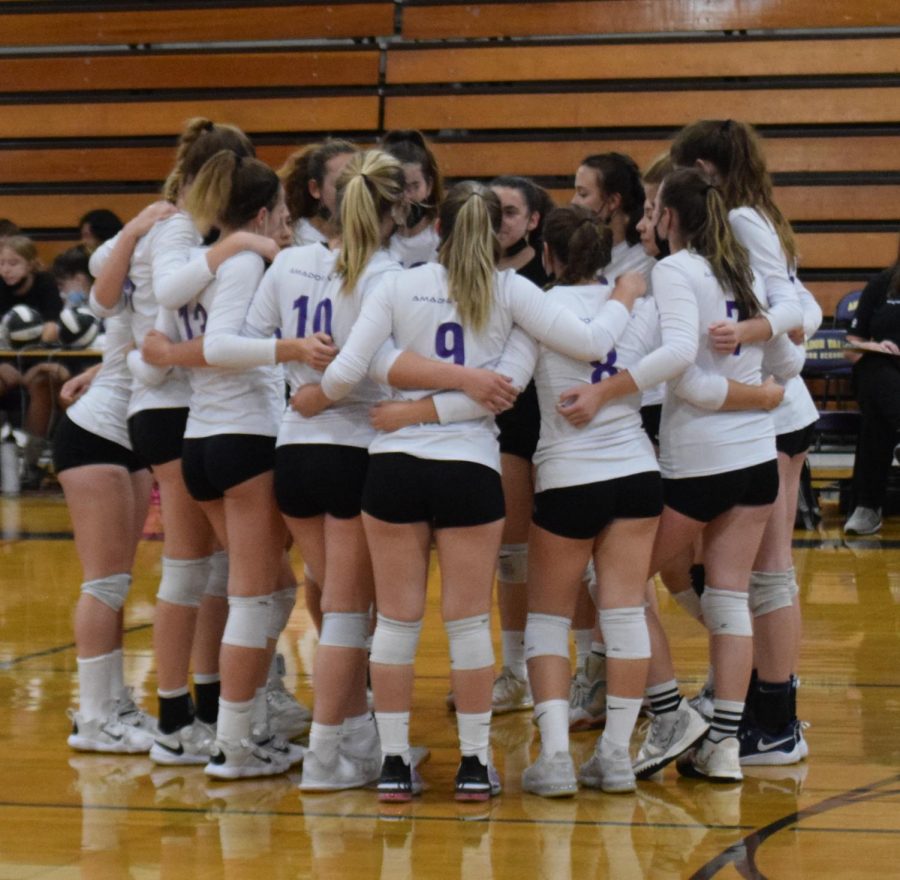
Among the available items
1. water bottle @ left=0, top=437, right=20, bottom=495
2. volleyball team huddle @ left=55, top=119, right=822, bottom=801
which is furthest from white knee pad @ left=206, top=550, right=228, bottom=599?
water bottle @ left=0, top=437, right=20, bottom=495

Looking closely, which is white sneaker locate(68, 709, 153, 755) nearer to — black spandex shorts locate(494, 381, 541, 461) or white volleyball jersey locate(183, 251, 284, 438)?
white volleyball jersey locate(183, 251, 284, 438)

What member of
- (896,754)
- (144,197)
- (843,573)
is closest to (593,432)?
(896,754)

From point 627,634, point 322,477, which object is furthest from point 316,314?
point 627,634

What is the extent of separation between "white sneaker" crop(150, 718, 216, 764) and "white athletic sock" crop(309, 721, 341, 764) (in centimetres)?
36

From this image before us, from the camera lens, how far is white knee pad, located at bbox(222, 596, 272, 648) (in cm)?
331

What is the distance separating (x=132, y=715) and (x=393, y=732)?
0.92m

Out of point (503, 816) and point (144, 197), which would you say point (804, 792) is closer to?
point (503, 816)

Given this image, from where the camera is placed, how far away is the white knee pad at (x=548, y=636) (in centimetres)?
320

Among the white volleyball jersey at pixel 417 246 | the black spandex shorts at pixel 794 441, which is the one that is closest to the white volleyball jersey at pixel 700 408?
the black spandex shorts at pixel 794 441

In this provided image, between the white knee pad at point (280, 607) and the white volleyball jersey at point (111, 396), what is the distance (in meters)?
0.52

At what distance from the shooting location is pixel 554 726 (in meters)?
3.17

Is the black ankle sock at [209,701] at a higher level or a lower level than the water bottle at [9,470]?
higher

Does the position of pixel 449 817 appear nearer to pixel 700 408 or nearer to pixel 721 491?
pixel 721 491

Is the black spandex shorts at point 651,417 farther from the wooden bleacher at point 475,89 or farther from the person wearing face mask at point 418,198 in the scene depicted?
the wooden bleacher at point 475,89
